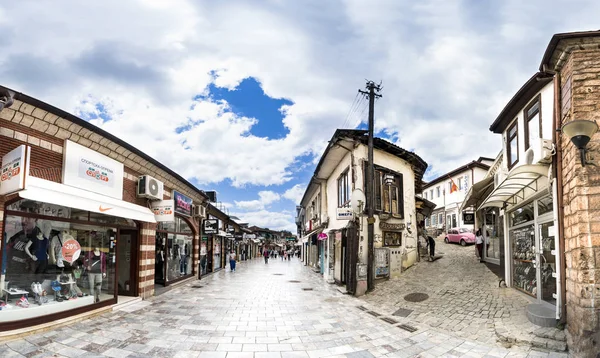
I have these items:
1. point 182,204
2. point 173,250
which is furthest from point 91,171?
point 173,250

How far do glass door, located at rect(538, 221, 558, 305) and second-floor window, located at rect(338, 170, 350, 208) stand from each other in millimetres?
8306

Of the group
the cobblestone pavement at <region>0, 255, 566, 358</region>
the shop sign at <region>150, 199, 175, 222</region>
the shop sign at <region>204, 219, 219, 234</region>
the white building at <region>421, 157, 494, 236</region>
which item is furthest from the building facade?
the white building at <region>421, 157, 494, 236</region>

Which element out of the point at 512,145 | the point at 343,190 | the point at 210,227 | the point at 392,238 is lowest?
the point at 392,238

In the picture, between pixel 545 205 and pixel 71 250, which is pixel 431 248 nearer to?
pixel 545 205

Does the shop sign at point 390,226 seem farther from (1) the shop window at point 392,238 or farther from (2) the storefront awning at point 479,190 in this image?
(2) the storefront awning at point 479,190

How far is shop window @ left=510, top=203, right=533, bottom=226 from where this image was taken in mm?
9453

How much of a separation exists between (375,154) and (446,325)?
8388 mm

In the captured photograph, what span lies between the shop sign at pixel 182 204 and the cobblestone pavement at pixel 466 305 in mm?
8161

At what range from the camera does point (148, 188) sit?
1067 centimetres

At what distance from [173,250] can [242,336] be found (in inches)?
351

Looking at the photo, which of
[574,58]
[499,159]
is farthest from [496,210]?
[574,58]

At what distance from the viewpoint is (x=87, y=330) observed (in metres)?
7.12

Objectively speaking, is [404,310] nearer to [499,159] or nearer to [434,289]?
[434,289]

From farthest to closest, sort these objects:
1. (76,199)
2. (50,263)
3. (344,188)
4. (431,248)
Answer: (431,248) → (344,188) → (50,263) → (76,199)
